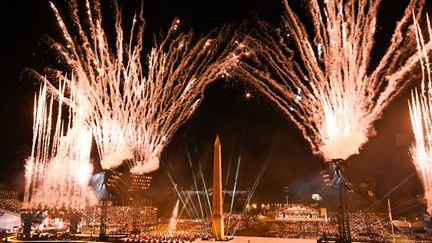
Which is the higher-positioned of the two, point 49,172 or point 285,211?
point 49,172

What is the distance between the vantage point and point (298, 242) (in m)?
25.0

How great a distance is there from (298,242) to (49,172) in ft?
95.7

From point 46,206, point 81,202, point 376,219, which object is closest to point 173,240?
point 46,206

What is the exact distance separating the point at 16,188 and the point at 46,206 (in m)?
20.1

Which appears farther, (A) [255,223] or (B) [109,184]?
(A) [255,223]

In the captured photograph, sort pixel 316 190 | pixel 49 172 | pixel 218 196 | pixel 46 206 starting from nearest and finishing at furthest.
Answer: pixel 218 196 → pixel 46 206 → pixel 49 172 → pixel 316 190

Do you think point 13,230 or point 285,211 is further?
point 285,211

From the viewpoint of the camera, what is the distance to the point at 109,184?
96.9ft

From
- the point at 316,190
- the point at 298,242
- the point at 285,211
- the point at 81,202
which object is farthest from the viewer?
the point at 316,190

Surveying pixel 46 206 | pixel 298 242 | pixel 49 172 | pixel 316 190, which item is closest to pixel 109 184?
pixel 46 206

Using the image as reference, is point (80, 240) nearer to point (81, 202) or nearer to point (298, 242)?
point (81, 202)

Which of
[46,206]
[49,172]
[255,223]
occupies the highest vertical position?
[49,172]

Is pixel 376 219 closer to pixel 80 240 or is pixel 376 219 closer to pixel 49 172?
pixel 80 240

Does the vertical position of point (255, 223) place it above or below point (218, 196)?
below
